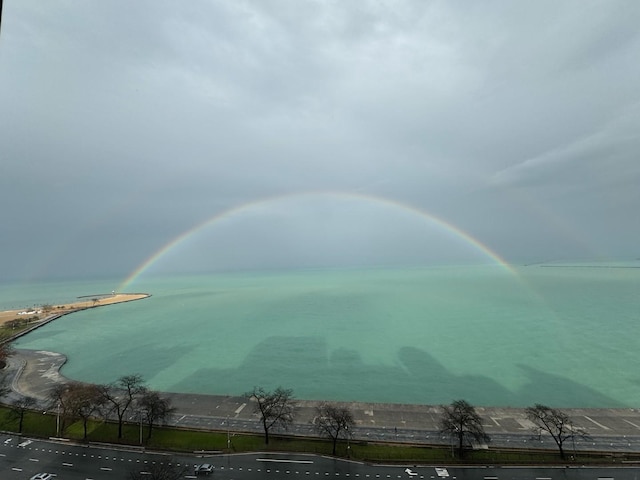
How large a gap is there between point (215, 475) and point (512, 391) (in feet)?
122

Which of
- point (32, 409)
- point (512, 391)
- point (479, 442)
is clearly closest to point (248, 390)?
point (32, 409)

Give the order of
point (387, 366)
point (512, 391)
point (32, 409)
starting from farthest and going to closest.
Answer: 1. point (387, 366)
2. point (512, 391)
3. point (32, 409)

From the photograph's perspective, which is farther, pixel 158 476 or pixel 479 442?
pixel 479 442

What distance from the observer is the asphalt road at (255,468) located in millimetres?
24359

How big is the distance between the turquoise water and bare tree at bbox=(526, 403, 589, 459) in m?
8.64

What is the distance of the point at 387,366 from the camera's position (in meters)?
53.1

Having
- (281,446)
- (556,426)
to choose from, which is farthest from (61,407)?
(556,426)

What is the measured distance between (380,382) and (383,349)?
16.5 meters

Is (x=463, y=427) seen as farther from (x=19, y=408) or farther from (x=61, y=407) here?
(x=19, y=408)

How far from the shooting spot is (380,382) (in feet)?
151

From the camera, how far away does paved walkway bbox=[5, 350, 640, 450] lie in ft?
101

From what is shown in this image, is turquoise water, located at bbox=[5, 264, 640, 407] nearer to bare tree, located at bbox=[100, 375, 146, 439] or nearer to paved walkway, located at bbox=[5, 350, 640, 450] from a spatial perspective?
paved walkway, located at bbox=[5, 350, 640, 450]

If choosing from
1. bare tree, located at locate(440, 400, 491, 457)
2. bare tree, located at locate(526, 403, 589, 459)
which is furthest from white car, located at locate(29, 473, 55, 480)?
bare tree, located at locate(526, 403, 589, 459)

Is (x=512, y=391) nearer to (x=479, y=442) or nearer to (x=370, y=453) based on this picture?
(x=479, y=442)
